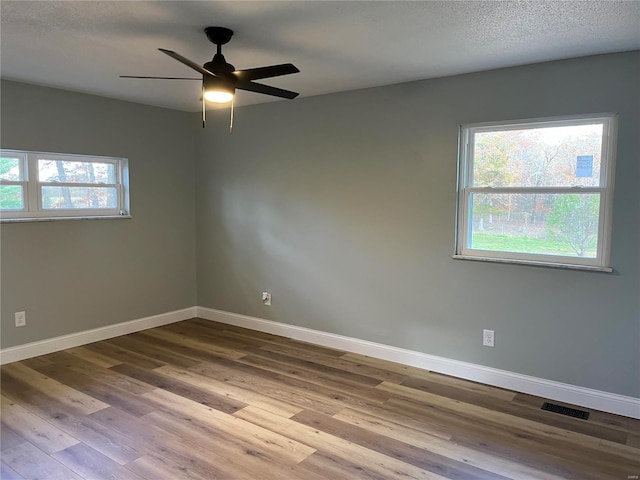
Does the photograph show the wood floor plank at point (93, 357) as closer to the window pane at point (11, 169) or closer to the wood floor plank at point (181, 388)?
the wood floor plank at point (181, 388)

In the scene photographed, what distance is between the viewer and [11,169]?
390 centimetres

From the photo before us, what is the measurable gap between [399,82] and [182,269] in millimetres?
3157

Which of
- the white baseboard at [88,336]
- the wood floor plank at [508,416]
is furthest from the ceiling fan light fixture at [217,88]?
the white baseboard at [88,336]

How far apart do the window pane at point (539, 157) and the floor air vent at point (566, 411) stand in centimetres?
153

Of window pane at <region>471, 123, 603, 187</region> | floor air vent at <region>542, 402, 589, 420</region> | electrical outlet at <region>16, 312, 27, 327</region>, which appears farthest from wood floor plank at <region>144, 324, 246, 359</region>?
window pane at <region>471, 123, 603, 187</region>

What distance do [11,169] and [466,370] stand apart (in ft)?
13.6

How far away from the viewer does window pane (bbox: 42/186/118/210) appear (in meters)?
4.16

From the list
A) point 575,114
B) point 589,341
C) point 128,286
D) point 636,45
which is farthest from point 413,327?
point 128,286

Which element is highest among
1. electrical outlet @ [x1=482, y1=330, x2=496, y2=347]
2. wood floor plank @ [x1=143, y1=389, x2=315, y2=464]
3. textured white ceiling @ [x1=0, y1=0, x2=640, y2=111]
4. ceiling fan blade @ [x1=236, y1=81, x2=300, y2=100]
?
textured white ceiling @ [x1=0, y1=0, x2=640, y2=111]

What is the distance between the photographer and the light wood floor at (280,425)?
2.42m

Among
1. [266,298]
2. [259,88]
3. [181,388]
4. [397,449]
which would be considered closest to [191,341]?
[266,298]

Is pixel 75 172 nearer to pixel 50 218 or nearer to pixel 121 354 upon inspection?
pixel 50 218

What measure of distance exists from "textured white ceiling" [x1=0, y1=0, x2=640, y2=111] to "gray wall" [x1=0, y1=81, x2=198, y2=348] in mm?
523

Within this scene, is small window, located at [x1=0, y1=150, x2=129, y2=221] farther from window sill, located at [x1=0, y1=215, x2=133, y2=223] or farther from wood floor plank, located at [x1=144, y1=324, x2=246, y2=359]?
wood floor plank, located at [x1=144, y1=324, x2=246, y2=359]
